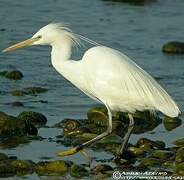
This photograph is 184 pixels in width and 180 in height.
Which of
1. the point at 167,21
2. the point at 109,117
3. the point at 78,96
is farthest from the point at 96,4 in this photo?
the point at 109,117

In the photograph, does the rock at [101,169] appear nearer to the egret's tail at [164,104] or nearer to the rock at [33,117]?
the egret's tail at [164,104]

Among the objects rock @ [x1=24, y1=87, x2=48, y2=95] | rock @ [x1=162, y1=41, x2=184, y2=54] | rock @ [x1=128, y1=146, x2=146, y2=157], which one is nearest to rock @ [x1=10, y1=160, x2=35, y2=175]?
rock @ [x1=128, y1=146, x2=146, y2=157]

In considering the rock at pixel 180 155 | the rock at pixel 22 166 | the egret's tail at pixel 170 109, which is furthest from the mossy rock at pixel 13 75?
the rock at pixel 180 155

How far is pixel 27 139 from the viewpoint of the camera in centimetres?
973

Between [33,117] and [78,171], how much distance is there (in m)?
2.08

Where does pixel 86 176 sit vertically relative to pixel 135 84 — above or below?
below

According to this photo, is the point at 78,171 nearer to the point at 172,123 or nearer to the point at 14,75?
the point at 172,123

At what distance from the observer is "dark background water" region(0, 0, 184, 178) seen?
11241 millimetres

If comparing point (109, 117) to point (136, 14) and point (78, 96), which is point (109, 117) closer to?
point (78, 96)

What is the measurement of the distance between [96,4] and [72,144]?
429 inches

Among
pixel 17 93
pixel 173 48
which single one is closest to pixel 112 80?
pixel 17 93

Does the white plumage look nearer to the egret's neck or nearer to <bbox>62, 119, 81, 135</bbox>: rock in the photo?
the egret's neck

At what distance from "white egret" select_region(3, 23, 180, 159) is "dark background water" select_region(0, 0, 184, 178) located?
710 millimetres

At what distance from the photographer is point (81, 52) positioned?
1479 cm
